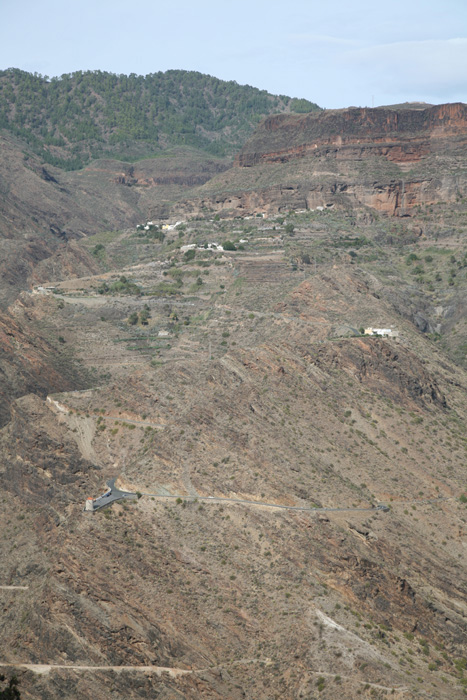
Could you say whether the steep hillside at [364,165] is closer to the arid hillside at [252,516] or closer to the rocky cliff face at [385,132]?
the rocky cliff face at [385,132]

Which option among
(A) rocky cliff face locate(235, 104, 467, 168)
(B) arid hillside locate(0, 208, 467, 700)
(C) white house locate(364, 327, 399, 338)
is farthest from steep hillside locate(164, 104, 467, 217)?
(C) white house locate(364, 327, 399, 338)

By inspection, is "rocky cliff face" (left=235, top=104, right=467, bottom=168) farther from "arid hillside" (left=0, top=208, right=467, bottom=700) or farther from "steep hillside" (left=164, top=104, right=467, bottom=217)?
"arid hillside" (left=0, top=208, right=467, bottom=700)

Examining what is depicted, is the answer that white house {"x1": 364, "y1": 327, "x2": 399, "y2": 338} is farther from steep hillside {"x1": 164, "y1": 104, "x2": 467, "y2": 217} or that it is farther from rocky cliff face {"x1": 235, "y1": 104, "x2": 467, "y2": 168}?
rocky cliff face {"x1": 235, "y1": 104, "x2": 467, "y2": 168}

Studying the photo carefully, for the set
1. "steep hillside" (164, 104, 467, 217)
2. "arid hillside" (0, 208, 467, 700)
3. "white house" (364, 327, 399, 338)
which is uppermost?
"steep hillside" (164, 104, 467, 217)

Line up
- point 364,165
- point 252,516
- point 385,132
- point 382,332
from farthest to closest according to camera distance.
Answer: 1. point 385,132
2. point 364,165
3. point 382,332
4. point 252,516

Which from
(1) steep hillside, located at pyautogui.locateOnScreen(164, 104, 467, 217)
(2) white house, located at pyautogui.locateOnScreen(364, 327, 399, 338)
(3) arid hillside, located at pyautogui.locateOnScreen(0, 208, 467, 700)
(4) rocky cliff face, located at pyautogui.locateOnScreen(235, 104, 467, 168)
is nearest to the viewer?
(3) arid hillside, located at pyautogui.locateOnScreen(0, 208, 467, 700)

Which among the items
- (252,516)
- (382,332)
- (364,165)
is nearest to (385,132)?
(364,165)

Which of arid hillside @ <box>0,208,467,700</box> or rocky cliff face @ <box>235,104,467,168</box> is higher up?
rocky cliff face @ <box>235,104,467,168</box>

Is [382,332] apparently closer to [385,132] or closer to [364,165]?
[364,165]

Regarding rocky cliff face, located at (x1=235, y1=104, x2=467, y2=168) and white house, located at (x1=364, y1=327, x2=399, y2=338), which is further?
rocky cliff face, located at (x1=235, y1=104, x2=467, y2=168)

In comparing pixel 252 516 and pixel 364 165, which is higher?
pixel 364 165

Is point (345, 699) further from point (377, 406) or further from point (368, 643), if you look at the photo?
point (377, 406)

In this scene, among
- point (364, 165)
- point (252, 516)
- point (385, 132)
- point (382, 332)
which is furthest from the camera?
point (385, 132)

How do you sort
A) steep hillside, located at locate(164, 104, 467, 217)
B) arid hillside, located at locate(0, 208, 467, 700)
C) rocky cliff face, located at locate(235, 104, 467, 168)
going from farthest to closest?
rocky cliff face, located at locate(235, 104, 467, 168)
steep hillside, located at locate(164, 104, 467, 217)
arid hillside, located at locate(0, 208, 467, 700)
